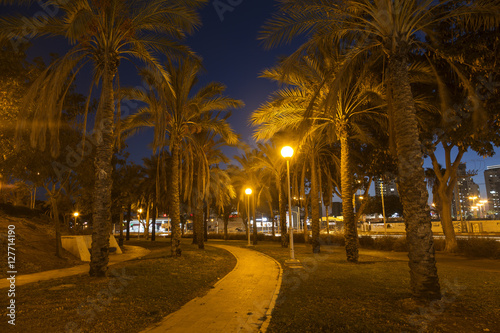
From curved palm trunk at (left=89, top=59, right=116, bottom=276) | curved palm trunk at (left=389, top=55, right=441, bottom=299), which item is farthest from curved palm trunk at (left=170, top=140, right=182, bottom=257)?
curved palm trunk at (left=389, top=55, right=441, bottom=299)

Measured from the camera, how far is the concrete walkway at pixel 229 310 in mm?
5074

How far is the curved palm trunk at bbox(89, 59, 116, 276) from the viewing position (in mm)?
8305

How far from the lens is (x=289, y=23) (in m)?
9.09

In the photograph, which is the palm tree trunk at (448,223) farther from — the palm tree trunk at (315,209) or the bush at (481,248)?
the palm tree trunk at (315,209)

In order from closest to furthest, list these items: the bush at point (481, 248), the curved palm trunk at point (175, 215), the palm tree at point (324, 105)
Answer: the palm tree at point (324, 105) → the curved palm trunk at point (175, 215) → the bush at point (481, 248)

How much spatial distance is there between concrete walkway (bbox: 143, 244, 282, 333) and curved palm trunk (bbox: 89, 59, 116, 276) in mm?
3132

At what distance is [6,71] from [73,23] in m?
3.99

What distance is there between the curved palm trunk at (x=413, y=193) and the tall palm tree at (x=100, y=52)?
6.83 meters

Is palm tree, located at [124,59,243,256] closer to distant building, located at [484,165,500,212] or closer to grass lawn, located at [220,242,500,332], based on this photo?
grass lawn, located at [220,242,500,332]

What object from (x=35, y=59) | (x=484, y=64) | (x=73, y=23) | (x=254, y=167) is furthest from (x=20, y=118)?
(x=254, y=167)

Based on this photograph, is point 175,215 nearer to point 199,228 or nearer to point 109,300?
point 199,228

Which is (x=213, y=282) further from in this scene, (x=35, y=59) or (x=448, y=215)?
(x=448, y=215)

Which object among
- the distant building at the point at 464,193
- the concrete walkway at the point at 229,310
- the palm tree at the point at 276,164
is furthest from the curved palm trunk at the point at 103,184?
the distant building at the point at 464,193

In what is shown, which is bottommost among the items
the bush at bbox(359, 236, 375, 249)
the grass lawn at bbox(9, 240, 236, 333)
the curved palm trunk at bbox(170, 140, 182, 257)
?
the bush at bbox(359, 236, 375, 249)
